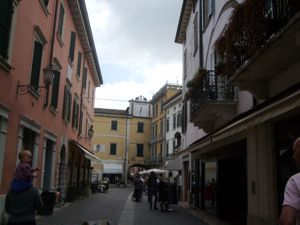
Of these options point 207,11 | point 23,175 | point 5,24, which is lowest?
point 23,175

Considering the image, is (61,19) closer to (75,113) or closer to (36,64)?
(36,64)

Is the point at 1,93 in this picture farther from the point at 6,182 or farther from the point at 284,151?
the point at 284,151

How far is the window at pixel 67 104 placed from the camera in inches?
772

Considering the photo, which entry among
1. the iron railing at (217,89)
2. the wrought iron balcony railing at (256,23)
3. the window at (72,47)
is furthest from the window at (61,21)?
the wrought iron balcony railing at (256,23)

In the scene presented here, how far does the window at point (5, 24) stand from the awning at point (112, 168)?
165 feet

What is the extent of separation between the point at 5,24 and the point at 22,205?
19.7ft

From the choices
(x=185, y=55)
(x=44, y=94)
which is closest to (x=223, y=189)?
(x=44, y=94)

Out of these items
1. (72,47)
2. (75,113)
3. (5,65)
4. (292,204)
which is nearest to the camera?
(292,204)

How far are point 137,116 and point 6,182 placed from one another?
2024 inches

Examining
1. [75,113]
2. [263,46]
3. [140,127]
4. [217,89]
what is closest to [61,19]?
[75,113]

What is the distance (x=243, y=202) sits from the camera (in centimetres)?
1375

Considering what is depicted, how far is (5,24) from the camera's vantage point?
9.86 m

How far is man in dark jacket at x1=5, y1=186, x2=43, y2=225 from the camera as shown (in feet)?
16.7

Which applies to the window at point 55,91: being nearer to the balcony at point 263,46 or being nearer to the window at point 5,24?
the window at point 5,24
